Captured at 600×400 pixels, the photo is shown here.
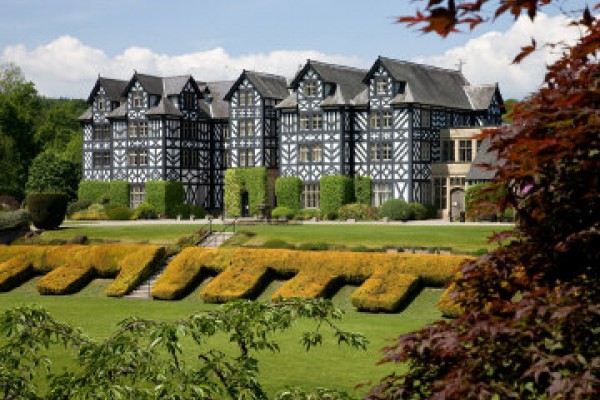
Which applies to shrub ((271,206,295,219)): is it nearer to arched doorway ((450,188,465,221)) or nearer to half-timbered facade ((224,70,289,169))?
half-timbered facade ((224,70,289,169))

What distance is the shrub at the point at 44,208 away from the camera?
176 ft

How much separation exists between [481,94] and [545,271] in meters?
63.0

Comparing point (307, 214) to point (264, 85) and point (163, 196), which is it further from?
point (264, 85)

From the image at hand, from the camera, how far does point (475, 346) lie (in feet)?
23.6

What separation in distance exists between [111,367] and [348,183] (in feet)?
178

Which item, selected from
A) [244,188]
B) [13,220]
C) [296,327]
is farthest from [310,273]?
[244,188]

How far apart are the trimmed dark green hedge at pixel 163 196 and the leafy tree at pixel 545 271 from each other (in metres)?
61.6

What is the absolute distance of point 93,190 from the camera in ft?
238

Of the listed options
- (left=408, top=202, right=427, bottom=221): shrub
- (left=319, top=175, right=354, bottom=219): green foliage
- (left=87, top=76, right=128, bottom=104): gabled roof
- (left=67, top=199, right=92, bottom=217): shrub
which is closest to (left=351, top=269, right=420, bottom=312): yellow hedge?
(left=408, top=202, right=427, bottom=221): shrub

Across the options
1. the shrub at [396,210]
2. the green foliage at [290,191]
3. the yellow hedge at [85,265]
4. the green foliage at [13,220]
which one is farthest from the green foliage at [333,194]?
the yellow hedge at [85,265]

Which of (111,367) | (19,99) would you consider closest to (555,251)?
(111,367)

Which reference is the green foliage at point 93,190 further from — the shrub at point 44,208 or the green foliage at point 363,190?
the green foliage at point 363,190

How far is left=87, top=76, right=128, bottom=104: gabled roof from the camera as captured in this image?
2886 inches

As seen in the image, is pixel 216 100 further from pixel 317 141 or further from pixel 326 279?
pixel 326 279
